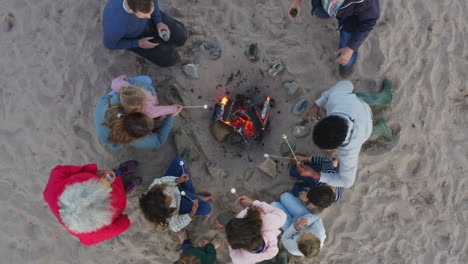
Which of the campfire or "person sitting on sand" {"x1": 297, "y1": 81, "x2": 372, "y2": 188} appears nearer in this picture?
"person sitting on sand" {"x1": 297, "y1": 81, "x2": 372, "y2": 188}

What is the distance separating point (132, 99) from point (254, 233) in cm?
196

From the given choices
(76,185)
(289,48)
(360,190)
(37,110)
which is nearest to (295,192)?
(360,190)

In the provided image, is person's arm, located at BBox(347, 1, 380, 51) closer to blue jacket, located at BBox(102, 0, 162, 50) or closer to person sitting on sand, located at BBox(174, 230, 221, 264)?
blue jacket, located at BBox(102, 0, 162, 50)

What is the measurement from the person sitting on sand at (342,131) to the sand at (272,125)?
0.72 metres

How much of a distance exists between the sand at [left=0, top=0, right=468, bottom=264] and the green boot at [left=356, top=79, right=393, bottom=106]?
5.3 inches

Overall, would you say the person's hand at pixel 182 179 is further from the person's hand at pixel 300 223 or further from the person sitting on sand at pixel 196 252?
the person's hand at pixel 300 223

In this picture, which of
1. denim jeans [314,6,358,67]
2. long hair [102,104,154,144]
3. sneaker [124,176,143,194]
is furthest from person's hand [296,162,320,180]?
sneaker [124,176,143,194]

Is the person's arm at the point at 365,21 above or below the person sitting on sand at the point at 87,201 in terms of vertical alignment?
above

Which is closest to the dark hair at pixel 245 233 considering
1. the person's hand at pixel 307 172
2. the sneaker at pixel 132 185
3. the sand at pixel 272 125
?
the person's hand at pixel 307 172

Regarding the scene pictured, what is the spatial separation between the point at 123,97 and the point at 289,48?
2565mm

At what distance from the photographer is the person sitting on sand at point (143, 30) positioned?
3.47 m

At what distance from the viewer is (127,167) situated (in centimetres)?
411

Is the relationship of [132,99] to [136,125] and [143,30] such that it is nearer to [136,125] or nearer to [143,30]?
[136,125]

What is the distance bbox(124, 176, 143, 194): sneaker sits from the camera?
4.04 meters
